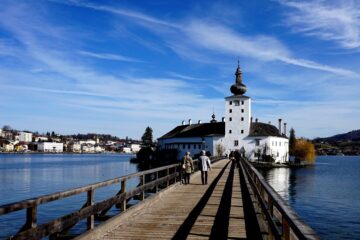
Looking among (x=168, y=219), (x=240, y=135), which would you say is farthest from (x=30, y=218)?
(x=240, y=135)

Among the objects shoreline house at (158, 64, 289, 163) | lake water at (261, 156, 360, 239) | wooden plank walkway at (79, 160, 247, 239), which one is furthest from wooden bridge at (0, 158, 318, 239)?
shoreline house at (158, 64, 289, 163)

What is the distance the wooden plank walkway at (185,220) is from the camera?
908 cm

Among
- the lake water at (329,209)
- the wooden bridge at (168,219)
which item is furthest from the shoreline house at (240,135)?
the wooden bridge at (168,219)

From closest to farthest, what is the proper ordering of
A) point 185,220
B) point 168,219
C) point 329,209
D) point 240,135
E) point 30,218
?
point 30,218, point 185,220, point 168,219, point 329,209, point 240,135

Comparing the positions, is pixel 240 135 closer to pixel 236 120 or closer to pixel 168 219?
pixel 236 120

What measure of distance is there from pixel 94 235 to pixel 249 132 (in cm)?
8734

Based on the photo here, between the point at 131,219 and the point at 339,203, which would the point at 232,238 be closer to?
the point at 131,219

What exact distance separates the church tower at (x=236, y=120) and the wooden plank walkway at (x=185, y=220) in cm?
7875

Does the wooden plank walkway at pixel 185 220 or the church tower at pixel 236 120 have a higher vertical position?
the church tower at pixel 236 120

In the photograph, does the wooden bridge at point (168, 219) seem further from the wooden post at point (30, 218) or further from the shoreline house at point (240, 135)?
the shoreline house at point (240, 135)

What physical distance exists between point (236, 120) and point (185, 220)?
84.9 m

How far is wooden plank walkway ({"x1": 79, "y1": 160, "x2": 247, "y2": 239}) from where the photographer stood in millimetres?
9078

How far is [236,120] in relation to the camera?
94.8m

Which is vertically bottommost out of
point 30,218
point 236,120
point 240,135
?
point 30,218
